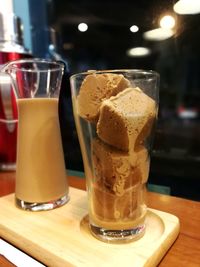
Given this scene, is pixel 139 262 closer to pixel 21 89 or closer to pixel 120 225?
pixel 120 225

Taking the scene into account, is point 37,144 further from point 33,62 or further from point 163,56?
point 163,56

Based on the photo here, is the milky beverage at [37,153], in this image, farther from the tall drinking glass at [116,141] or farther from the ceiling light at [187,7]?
the ceiling light at [187,7]

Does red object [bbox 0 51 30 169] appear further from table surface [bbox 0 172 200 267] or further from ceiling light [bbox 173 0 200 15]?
ceiling light [bbox 173 0 200 15]

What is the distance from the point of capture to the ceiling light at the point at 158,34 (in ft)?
1.94

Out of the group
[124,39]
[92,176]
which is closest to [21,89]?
[92,176]

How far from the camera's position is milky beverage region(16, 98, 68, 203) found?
435mm

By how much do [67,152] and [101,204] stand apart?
16.6 inches

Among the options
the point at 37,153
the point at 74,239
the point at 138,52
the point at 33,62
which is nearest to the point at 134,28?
the point at 138,52

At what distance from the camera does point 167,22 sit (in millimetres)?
588

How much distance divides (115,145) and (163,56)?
1.18 feet

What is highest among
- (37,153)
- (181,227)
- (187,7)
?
(187,7)

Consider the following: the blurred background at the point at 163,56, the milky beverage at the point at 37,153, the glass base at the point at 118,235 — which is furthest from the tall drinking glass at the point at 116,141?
the blurred background at the point at 163,56

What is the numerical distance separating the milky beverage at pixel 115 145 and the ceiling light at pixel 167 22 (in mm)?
326

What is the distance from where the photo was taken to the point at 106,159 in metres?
0.33
